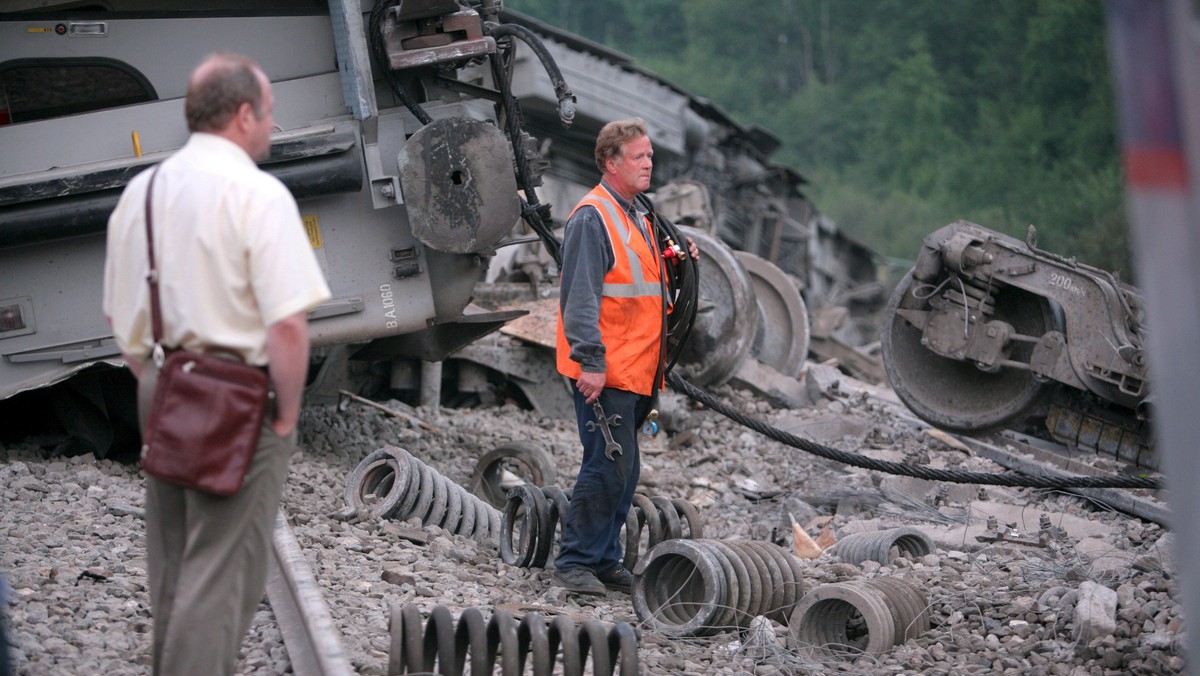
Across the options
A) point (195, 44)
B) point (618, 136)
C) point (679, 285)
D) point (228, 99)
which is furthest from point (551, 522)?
point (195, 44)

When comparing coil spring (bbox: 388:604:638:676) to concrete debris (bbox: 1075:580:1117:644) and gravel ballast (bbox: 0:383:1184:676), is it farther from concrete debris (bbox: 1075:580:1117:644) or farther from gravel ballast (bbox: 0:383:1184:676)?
concrete debris (bbox: 1075:580:1117:644)

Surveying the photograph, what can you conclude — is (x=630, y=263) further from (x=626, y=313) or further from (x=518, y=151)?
(x=518, y=151)

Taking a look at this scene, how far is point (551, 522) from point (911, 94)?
4332 centimetres

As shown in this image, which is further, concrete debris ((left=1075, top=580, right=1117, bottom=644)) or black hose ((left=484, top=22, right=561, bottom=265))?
black hose ((left=484, top=22, right=561, bottom=265))

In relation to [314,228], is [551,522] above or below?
below

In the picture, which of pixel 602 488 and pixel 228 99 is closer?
pixel 228 99

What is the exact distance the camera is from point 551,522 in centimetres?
580

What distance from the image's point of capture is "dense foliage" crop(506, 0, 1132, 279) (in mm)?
38469

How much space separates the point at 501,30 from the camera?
7.07m

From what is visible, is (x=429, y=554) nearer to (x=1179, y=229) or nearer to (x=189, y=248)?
(x=189, y=248)

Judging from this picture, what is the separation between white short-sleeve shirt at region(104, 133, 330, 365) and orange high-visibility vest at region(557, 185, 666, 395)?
2.30 metres

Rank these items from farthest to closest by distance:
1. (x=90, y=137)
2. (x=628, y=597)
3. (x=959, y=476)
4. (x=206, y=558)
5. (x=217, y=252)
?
(x=90, y=137) → (x=959, y=476) → (x=628, y=597) → (x=206, y=558) → (x=217, y=252)

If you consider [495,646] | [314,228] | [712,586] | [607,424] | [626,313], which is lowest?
[712,586]

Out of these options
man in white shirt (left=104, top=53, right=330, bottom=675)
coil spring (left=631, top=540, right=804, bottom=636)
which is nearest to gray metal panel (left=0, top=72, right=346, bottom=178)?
coil spring (left=631, top=540, right=804, bottom=636)
